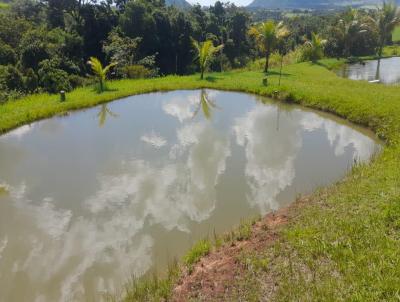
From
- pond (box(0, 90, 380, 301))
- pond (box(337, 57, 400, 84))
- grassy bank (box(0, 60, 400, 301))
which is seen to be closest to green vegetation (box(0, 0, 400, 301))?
grassy bank (box(0, 60, 400, 301))

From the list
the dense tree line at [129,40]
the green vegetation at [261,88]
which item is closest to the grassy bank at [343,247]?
the green vegetation at [261,88]

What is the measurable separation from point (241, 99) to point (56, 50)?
12902 millimetres

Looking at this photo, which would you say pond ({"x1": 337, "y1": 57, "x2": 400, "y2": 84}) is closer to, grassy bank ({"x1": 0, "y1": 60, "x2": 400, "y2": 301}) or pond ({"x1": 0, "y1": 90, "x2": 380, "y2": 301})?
pond ({"x1": 0, "y1": 90, "x2": 380, "y2": 301})

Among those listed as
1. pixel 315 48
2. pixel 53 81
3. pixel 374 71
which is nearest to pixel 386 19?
pixel 315 48

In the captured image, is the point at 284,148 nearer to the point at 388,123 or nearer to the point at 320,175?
the point at 320,175

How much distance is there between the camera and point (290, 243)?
511 cm

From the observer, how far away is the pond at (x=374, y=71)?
70.1ft

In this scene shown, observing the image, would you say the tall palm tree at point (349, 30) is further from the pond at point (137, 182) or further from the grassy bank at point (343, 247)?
the grassy bank at point (343, 247)

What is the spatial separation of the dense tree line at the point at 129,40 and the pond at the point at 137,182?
26.3 ft

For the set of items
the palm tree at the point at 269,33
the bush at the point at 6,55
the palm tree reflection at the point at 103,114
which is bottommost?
the palm tree reflection at the point at 103,114

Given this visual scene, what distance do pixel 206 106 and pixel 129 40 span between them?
1140 cm

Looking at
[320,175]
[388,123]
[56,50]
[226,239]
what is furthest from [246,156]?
[56,50]

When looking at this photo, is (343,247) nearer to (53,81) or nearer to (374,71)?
(53,81)

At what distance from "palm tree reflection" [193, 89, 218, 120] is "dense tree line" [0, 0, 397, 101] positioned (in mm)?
6680
